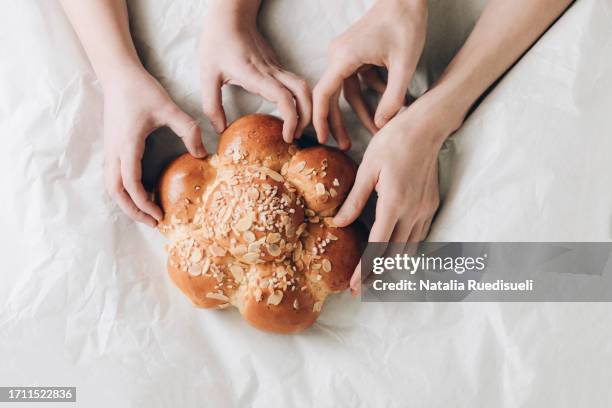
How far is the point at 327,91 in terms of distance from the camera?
3.02 feet

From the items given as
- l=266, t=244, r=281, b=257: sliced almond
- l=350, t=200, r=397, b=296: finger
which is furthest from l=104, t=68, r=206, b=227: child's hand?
l=350, t=200, r=397, b=296: finger

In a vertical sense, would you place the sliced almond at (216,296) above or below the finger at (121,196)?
below

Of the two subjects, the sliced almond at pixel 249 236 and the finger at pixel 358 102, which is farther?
the finger at pixel 358 102

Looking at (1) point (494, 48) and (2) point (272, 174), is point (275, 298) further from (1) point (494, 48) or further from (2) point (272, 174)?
(1) point (494, 48)

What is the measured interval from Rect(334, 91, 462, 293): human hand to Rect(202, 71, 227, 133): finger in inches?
10.2

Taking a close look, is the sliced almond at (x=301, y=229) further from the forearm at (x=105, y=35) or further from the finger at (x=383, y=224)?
the forearm at (x=105, y=35)

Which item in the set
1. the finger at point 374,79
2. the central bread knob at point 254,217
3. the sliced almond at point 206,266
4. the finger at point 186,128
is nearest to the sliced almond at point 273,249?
the central bread knob at point 254,217

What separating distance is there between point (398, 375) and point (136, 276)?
0.45 metres

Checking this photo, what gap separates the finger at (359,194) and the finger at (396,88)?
0.09 metres

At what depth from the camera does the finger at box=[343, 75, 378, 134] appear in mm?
998

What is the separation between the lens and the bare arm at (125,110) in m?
0.97

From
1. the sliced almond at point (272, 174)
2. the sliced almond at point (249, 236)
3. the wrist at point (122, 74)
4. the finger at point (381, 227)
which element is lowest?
the finger at point (381, 227)

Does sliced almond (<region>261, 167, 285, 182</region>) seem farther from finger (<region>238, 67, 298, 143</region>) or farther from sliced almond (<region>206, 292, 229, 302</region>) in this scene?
sliced almond (<region>206, 292, 229, 302</region>)

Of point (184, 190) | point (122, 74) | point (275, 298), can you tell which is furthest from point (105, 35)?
point (275, 298)
